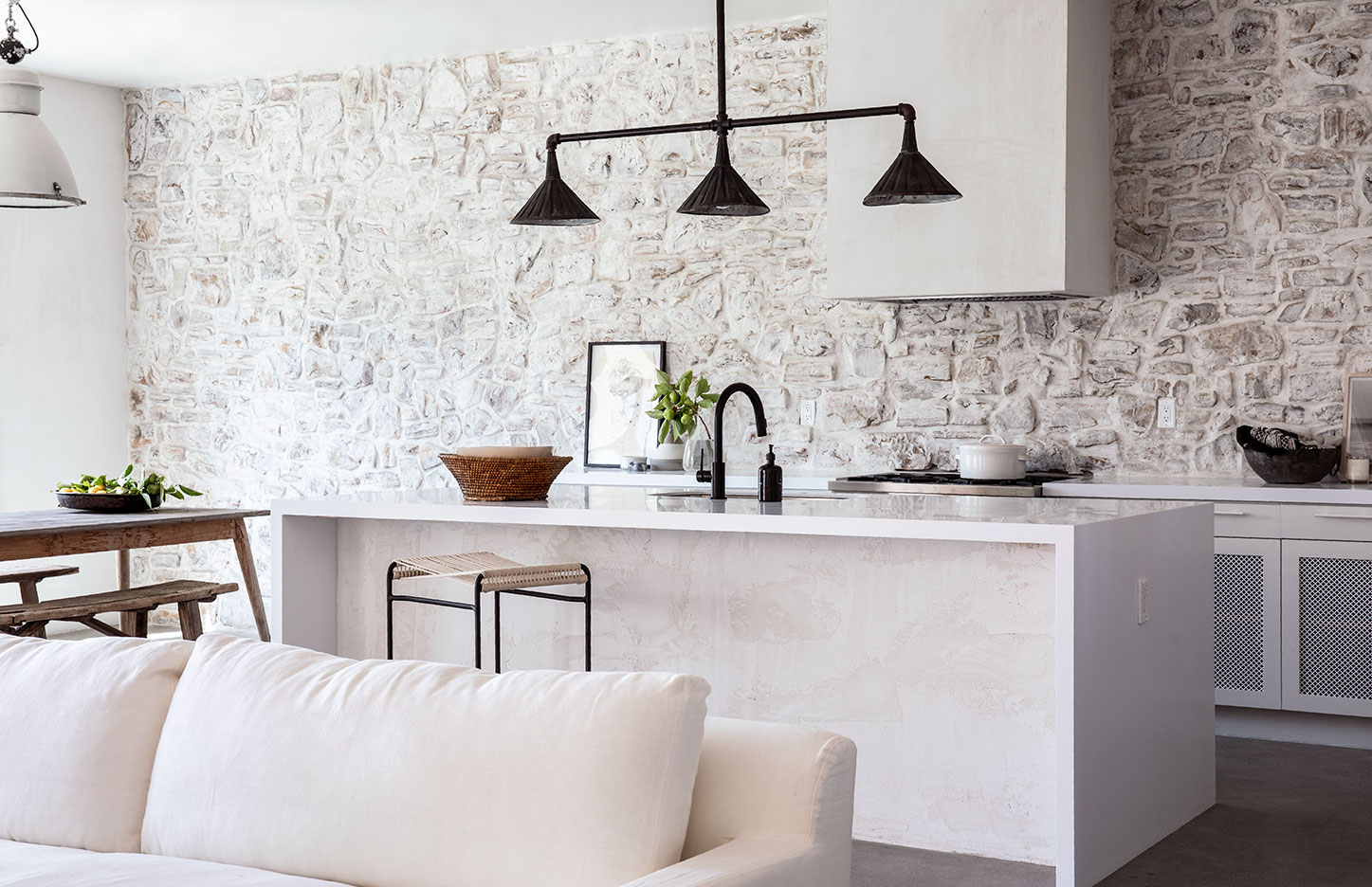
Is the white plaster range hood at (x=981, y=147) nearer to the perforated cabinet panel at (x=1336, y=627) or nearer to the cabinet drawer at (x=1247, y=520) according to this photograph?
the cabinet drawer at (x=1247, y=520)

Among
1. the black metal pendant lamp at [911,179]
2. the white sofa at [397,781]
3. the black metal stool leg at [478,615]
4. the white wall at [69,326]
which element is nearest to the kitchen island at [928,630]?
the black metal stool leg at [478,615]

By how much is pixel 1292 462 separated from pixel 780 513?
236 cm

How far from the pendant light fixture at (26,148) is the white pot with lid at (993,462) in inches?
131

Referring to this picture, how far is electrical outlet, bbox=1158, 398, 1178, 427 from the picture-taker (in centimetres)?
541

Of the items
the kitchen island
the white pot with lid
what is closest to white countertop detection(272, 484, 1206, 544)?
the kitchen island

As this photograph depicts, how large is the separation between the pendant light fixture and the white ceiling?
4.60ft

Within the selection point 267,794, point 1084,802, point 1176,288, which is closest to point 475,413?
point 1176,288

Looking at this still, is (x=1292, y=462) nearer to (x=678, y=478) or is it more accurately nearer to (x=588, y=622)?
(x=678, y=478)

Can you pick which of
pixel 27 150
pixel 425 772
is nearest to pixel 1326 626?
pixel 425 772

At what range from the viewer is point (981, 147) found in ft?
16.9

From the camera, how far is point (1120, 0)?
549cm

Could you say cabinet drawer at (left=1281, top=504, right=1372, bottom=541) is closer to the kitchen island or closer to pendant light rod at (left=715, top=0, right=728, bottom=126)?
the kitchen island

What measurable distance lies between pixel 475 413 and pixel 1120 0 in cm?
346

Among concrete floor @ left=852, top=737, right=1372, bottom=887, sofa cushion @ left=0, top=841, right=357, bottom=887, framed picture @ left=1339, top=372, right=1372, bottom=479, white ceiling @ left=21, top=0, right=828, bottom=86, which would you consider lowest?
concrete floor @ left=852, top=737, right=1372, bottom=887
